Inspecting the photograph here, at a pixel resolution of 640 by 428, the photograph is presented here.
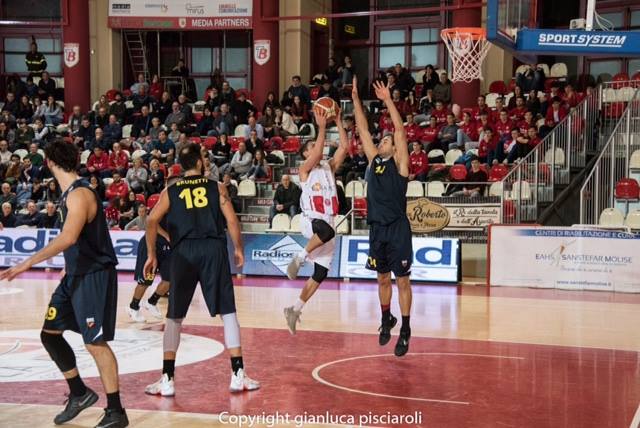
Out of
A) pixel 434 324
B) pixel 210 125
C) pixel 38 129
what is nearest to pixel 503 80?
pixel 210 125

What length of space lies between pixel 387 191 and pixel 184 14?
63.3 feet

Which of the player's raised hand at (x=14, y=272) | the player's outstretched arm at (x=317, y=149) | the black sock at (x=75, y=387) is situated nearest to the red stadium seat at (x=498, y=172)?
the player's outstretched arm at (x=317, y=149)

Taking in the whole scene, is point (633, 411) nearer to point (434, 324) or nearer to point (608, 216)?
point (434, 324)

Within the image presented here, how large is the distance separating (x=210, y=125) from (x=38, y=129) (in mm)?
5206

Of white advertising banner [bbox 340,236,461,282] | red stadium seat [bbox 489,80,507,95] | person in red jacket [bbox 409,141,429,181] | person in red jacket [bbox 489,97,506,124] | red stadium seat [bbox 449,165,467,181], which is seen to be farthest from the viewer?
red stadium seat [bbox 489,80,507,95]

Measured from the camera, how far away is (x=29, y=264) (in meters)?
5.55

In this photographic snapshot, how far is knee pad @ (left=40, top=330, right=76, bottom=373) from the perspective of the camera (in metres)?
6.21

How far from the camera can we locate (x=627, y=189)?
16.6m

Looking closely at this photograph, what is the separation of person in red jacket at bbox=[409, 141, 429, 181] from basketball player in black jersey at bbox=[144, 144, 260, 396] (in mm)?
12235

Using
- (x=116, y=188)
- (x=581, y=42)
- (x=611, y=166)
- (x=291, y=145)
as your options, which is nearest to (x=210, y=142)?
(x=291, y=145)

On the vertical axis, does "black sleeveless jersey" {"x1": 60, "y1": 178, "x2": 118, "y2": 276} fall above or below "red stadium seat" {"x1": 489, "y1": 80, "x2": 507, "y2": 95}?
below

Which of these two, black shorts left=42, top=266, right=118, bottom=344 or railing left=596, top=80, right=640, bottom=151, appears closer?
black shorts left=42, top=266, right=118, bottom=344

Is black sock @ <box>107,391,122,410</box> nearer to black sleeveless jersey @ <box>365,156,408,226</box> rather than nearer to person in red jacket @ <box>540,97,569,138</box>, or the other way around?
black sleeveless jersey @ <box>365,156,408,226</box>

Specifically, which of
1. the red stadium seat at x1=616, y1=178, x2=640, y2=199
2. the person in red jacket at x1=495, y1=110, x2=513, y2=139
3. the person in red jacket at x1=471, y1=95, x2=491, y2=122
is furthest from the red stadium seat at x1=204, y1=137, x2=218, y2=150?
the red stadium seat at x1=616, y1=178, x2=640, y2=199
